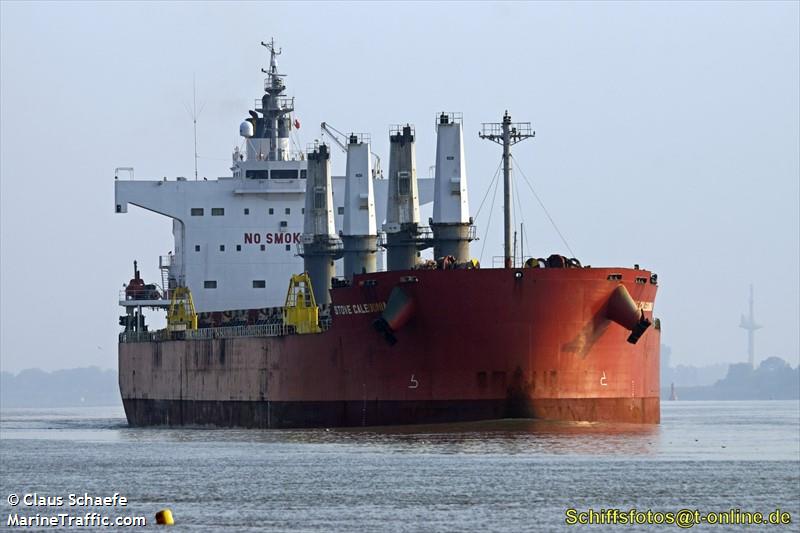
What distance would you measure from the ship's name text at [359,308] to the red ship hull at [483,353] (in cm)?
3

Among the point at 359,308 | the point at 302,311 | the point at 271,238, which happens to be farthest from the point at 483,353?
the point at 271,238

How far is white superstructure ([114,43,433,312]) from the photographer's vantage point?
5497cm

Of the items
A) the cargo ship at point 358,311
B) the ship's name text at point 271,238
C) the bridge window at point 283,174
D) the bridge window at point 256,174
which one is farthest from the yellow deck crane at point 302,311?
the bridge window at point 256,174

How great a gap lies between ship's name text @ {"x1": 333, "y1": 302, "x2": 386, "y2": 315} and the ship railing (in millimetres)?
1645

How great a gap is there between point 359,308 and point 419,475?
1205cm

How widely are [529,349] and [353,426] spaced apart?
211 inches

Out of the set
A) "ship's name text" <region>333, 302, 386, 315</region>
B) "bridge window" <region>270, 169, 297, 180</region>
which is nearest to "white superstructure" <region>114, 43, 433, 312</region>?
"bridge window" <region>270, 169, 297, 180</region>

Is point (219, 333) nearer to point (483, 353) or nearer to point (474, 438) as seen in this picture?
point (483, 353)

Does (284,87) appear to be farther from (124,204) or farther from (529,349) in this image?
(529,349)

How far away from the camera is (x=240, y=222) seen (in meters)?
55.3

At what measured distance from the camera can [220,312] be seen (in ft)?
172

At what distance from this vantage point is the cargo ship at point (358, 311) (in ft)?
126

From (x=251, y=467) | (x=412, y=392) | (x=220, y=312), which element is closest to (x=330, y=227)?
(x=220, y=312)

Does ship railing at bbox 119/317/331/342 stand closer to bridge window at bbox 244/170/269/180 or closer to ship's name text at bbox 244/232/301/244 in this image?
ship's name text at bbox 244/232/301/244
